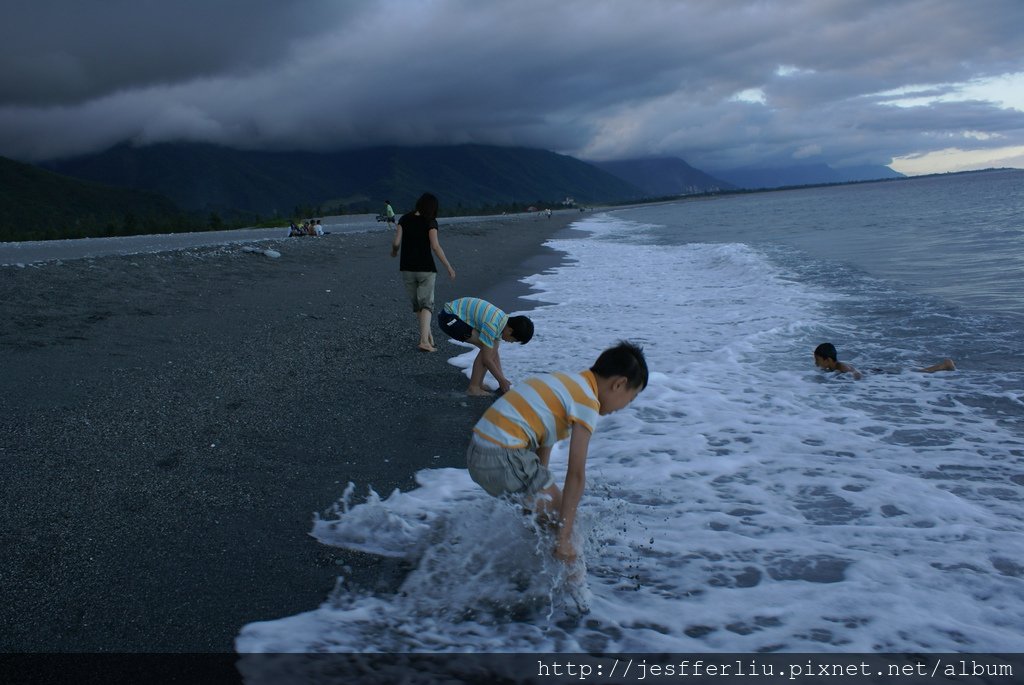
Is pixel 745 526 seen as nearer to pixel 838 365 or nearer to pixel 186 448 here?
pixel 186 448

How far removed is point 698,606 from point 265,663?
194 cm

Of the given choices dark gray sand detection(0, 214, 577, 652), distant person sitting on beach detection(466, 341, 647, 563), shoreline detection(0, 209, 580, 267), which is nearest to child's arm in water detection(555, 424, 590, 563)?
distant person sitting on beach detection(466, 341, 647, 563)

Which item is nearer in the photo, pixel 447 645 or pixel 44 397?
pixel 447 645

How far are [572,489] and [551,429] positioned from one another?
0.97 feet

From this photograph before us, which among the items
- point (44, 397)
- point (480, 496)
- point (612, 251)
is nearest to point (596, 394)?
point (480, 496)

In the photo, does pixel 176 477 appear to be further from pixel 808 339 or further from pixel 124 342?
pixel 808 339

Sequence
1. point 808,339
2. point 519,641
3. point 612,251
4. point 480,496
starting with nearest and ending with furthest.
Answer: point 519,641 < point 480,496 < point 808,339 < point 612,251

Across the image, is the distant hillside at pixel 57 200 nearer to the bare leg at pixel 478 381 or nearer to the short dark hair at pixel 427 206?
the short dark hair at pixel 427 206

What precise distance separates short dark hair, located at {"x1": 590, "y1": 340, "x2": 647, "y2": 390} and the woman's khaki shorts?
18.0 feet

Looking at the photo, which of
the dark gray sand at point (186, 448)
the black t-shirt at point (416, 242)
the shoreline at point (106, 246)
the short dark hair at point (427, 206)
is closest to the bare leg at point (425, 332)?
the dark gray sand at point (186, 448)

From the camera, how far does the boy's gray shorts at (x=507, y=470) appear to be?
3320 millimetres

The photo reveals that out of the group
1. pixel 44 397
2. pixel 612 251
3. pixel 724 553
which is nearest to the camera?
pixel 724 553

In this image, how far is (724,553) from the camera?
12.5 feet

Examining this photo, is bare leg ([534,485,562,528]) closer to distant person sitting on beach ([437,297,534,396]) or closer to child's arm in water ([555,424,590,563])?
child's arm in water ([555,424,590,563])
